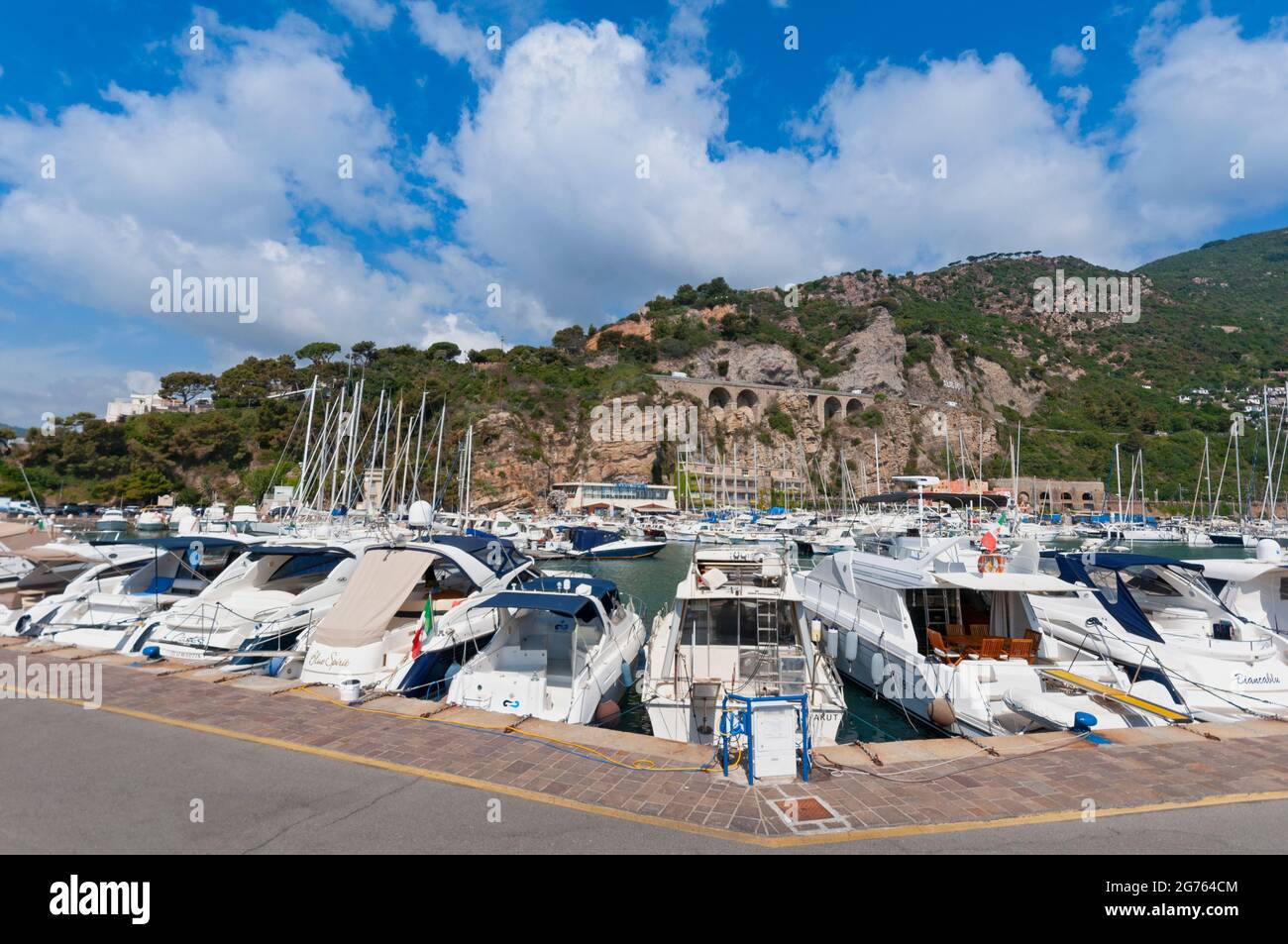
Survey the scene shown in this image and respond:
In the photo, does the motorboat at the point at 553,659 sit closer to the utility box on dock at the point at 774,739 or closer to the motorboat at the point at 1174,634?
the utility box on dock at the point at 774,739

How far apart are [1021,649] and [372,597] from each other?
1374cm

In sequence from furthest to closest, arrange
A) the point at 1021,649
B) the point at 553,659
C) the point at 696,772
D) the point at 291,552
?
the point at 291,552 < the point at 553,659 < the point at 1021,649 < the point at 696,772

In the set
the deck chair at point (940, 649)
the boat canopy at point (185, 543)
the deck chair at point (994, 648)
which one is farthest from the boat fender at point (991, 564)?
the boat canopy at point (185, 543)

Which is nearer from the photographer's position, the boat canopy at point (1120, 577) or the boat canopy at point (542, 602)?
the boat canopy at point (542, 602)

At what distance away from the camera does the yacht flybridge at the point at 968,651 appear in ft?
35.6

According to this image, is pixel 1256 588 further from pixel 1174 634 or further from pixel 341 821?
pixel 341 821

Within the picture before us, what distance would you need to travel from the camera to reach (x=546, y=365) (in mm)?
104125

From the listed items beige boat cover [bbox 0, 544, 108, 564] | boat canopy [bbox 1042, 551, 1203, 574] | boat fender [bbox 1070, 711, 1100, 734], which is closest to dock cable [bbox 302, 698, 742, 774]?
boat fender [bbox 1070, 711, 1100, 734]

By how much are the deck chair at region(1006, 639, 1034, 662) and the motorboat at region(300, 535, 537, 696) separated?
37.1 feet

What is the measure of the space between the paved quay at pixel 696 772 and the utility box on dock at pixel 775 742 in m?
0.20

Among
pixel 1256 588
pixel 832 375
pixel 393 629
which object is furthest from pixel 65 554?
pixel 832 375

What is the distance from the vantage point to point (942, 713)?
11914 mm

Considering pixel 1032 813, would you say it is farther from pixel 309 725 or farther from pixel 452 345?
pixel 452 345
